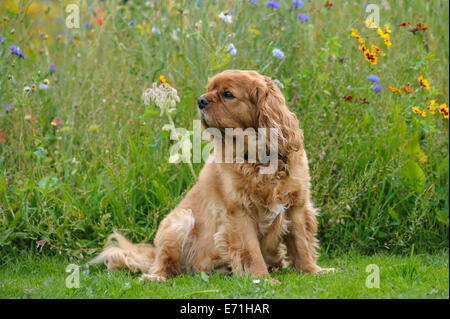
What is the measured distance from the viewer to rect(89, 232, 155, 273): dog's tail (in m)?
3.84

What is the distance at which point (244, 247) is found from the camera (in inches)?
137

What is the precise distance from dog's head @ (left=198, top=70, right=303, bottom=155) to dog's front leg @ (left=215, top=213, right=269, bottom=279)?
56cm

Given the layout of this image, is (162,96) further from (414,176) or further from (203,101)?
(414,176)

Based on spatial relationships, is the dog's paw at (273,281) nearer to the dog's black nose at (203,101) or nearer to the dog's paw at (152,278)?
the dog's paw at (152,278)

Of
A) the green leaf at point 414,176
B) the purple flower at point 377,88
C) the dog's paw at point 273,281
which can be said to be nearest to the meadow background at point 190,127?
the green leaf at point 414,176

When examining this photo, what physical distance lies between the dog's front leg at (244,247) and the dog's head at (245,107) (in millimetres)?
558

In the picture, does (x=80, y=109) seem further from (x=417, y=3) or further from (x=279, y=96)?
(x=417, y=3)

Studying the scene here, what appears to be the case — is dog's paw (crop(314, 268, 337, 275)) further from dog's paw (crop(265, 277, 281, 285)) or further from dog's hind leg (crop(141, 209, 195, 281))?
dog's hind leg (crop(141, 209, 195, 281))

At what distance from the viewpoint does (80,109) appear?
508 centimetres

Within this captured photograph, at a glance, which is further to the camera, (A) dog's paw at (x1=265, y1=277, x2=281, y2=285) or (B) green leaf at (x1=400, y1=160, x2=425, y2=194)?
(B) green leaf at (x1=400, y1=160, x2=425, y2=194)

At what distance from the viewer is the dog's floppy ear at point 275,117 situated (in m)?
3.57

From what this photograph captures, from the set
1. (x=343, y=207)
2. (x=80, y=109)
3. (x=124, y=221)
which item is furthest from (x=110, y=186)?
(x=343, y=207)

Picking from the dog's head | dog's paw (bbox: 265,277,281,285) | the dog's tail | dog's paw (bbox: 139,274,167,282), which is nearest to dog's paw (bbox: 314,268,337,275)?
dog's paw (bbox: 265,277,281,285)
